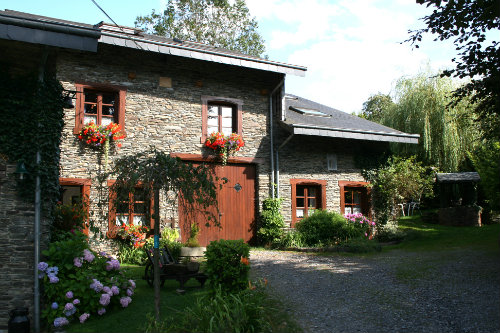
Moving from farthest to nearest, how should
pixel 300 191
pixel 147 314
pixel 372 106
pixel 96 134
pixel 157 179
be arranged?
pixel 372 106, pixel 300 191, pixel 96 134, pixel 147 314, pixel 157 179

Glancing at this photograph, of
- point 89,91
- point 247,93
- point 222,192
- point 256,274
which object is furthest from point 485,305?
point 89,91

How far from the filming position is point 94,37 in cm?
496

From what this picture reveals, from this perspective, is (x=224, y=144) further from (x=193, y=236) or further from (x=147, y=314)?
(x=147, y=314)

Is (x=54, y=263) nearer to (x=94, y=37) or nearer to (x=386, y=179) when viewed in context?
(x=94, y=37)

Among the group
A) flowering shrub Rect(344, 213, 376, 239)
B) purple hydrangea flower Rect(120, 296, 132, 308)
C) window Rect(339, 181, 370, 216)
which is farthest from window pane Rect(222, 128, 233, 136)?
purple hydrangea flower Rect(120, 296, 132, 308)

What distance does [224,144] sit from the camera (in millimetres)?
10875

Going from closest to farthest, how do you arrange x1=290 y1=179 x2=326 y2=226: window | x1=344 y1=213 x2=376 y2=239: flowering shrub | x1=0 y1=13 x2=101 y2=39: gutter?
1. x1=0 y1=13 x2=101 y2=39: gutter
2. x1=344 y1=213 x2=376 y2=239: flowering shrub
3. x1=290 y1=179 x2=326 y2=226: window

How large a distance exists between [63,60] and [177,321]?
23.2 feet

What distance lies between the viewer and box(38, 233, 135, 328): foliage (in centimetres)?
534

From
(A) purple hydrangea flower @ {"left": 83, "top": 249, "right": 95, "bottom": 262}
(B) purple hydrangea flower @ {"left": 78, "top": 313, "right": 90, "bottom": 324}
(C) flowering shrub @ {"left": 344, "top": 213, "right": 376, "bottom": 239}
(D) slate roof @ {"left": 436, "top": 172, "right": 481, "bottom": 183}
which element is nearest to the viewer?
(B) purple hydrangea flower @ {"left": 78, "top": 313, "right": 90, "bottom": 324}

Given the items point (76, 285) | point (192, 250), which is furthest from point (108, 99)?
point (76, 285)

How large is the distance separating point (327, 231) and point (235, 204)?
8.57 ft

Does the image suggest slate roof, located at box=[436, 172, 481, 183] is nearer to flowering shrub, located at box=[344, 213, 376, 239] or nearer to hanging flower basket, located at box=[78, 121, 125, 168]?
flowering shrub, located at box=[344, 213, 376, 239]

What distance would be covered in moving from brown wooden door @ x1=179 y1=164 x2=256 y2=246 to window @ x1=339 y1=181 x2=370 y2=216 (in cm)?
311
